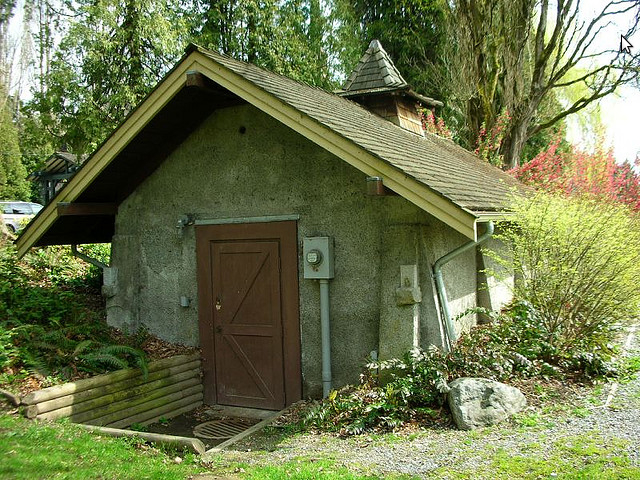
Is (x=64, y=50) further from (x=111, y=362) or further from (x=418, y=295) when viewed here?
(x=418, y=295)

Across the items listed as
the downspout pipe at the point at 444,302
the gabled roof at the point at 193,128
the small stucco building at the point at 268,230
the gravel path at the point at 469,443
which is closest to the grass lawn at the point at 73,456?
the gravel path at the point at 469,443

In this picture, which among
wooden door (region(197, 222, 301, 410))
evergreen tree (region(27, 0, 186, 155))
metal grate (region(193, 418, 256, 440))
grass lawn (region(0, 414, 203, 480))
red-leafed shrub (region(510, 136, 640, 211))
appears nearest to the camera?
grass lawn (region(0, 414, 203, 480))

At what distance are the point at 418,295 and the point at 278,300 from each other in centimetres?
216

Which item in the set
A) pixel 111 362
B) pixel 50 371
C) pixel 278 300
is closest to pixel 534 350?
pixel 278 300

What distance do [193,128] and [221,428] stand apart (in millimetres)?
4462

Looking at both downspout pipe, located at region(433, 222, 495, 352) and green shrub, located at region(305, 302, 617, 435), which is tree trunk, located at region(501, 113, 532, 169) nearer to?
green shrub, located at region(305, 302, 617, 435)

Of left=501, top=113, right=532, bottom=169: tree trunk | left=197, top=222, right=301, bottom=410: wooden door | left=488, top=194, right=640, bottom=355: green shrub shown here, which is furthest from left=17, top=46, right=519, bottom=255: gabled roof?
left=501, top=113, right=532, bottom=169: tree trunk

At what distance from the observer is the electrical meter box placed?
7707mm

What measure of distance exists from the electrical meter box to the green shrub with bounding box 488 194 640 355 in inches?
99.6

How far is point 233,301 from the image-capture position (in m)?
8.73

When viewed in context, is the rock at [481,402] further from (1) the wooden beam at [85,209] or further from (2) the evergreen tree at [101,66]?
(2) the evergreen tree at [101,66]

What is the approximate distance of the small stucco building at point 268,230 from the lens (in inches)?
284

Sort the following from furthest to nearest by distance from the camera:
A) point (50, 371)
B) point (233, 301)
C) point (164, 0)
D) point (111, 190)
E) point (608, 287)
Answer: point (164, 0) → point (111, 190) → point (233, 301) → point (608, 287) → point (50, 371)

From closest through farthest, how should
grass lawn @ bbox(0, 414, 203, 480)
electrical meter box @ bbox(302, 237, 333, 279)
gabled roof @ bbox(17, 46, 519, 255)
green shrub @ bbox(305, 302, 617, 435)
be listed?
1. grass lawn @ bbox(0, 414, 203, 480)
2. green shrub @ bbox(305, 302, 617, 435)
3. gabled roof @ bbox(17, 46, 519, 255)
4. electrical meter box @ bbox(302, 237, 333, 279)
